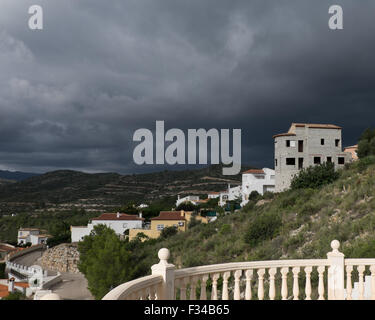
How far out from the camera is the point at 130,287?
294 centimetres

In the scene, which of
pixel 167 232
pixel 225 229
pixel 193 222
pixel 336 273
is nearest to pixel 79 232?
pixel 167 232

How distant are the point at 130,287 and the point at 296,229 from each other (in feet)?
59.4

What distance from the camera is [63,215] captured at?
65.8 m

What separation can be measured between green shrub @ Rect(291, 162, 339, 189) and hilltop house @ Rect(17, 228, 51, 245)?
133ft

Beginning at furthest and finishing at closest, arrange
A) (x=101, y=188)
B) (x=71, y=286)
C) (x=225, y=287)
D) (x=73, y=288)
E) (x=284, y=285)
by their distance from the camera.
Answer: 1. (x=101, y=188)
2. (x=71, y=286)
3. (x=73, y=288)
4. (x=284, y=285)
5. (x=225, y=287)

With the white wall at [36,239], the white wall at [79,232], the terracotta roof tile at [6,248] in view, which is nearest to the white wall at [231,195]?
the white wall at [79,232]

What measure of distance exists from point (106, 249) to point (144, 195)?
156 feet

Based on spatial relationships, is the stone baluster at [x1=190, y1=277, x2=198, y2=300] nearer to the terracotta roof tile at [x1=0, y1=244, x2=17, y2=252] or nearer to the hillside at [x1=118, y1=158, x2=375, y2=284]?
the hillside at [x1=118, y1=158, x2=375, y2=284]

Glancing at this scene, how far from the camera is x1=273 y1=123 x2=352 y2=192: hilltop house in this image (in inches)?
1258

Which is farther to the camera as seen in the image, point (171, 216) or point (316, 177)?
point (171, 216)

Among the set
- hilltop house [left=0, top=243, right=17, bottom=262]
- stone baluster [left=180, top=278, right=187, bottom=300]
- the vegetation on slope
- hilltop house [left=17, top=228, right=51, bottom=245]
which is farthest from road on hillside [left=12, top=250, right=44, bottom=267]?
stone baluster [left=180, top=278, right=187, bottom=300]

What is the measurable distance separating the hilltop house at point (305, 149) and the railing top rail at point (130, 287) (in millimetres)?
29334

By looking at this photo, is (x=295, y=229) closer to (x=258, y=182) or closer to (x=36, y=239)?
(x=258, y=182)

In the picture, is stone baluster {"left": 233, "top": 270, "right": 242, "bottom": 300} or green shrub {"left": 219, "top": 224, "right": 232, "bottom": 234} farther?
green shrub {"left": 219, "top": 224, "right": 232, "bottom": 234}
